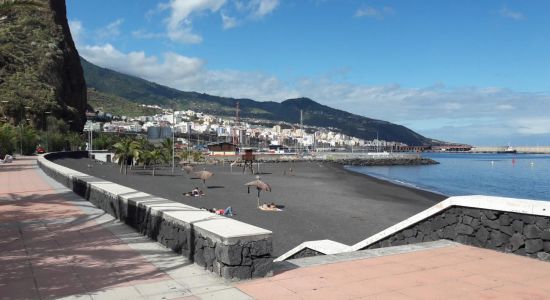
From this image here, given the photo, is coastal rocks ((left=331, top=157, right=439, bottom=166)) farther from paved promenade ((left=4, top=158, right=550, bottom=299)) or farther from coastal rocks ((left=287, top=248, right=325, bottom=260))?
paved promenade ((left=4, top=158, right=550, bottom=299))

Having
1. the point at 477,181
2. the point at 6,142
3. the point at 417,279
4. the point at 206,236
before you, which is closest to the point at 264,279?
the point at 206,236

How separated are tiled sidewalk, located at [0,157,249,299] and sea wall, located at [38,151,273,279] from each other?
156mm

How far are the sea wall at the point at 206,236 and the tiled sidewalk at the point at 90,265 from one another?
0.51ft

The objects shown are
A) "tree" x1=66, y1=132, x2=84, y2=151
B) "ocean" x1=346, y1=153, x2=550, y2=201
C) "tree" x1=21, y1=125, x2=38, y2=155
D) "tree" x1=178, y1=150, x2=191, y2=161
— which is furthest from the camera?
"tree" x1=66, y1=132, x2=84, y2=151

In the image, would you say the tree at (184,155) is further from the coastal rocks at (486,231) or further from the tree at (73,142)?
the coastal rocks at (486,231)

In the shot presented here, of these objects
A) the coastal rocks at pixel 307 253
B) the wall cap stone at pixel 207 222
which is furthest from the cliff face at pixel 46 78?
the coastal rocks at pixel 307 253

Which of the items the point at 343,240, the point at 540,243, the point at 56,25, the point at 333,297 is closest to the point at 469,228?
the point at 540,243

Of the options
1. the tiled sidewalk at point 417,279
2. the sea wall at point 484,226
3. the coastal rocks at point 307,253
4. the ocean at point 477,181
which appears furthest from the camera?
the ocean at point 477,181

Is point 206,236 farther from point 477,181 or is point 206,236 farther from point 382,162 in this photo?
point 382,162

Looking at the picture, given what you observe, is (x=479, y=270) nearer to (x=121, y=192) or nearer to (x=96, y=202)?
(x=121, y=192)

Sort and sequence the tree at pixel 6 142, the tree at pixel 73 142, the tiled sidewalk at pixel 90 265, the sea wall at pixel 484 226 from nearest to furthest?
the tiled sidewalk at pixel 90 265, the sea wall at pixel 484 226, the tree at pixel 6 142, the tree at pixel 73 142

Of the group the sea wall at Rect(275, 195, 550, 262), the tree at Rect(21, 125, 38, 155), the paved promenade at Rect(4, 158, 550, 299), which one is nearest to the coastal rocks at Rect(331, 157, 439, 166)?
the tree at Rect(21, 125, 38, 155)

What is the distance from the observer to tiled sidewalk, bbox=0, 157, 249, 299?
485 cm

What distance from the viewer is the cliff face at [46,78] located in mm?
74125
